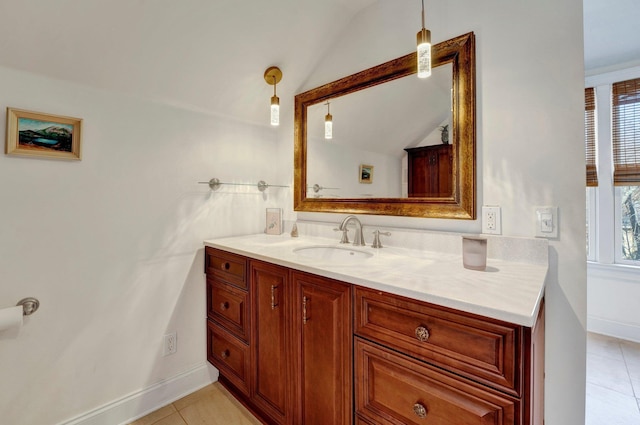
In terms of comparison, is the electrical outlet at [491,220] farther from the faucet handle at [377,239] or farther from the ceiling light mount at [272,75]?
the ceiling light mount at [272,75]

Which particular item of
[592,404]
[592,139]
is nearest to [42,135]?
[592,404]

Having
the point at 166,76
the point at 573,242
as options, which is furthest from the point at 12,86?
the point at 573,242

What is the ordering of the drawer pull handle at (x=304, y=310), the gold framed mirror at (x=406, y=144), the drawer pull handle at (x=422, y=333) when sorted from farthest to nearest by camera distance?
the gold framed mirror at (x=406, y=144) → the drawer pull handle at (x=304, y=310) → the drawer pull handle at (x=422, y=333)

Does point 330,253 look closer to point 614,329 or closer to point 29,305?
point 29,305

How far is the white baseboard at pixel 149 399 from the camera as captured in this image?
148cm

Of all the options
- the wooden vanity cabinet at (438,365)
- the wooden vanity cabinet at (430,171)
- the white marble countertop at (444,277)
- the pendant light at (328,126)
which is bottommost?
the wooden vanity cabinet at (438,365)

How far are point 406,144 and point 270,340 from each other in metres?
1.24

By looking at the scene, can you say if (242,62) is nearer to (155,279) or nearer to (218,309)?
(155,279)

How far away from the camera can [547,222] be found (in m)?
1.12

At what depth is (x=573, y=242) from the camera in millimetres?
1084

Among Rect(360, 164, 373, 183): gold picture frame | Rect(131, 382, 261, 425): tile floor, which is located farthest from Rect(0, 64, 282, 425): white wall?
Rect(360, 164, 373, 183): gold picture frame

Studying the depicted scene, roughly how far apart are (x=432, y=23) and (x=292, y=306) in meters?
1.52

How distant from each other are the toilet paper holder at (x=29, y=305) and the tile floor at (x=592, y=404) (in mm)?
814

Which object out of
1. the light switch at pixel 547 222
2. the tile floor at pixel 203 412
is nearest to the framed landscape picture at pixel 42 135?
the tile floor at pixel 203 412
